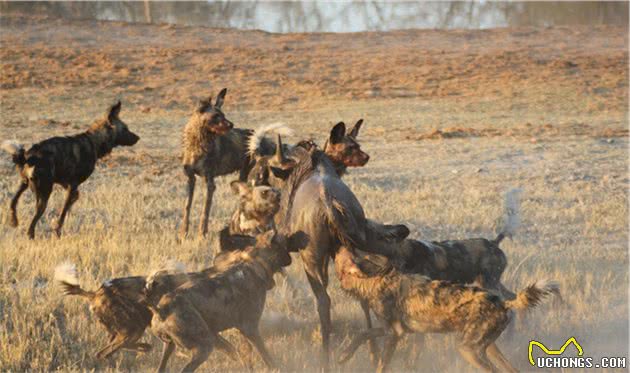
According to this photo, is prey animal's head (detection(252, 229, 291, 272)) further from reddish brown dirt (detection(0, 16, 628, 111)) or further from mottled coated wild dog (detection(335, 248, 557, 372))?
Result: reddish brown dirt (detection(0, 16, 628, 111))

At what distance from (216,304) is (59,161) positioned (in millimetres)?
4628

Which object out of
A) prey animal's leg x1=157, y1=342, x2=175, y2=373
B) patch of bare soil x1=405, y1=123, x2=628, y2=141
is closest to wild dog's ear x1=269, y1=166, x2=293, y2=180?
prey animal's leg x1=157, y1=342, x2=175, y2=373

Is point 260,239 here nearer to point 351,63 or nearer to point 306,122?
point 306,122

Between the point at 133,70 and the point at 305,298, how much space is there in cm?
2342

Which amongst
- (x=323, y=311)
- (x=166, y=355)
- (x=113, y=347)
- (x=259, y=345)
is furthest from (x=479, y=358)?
(x=113, y=347)

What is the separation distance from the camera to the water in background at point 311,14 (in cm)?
3781

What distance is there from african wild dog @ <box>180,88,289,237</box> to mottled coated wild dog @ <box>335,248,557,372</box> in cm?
411

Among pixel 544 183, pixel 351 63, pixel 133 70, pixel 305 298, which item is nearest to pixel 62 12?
pixel 133 70

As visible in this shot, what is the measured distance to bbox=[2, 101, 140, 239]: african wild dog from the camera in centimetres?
947

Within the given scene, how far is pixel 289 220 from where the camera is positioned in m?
6.34

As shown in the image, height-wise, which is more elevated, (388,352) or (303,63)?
(303,63)

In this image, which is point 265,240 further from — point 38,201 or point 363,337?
point 38,201

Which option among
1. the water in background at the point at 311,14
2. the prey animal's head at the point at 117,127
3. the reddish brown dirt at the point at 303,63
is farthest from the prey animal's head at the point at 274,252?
the water in background at the point at 311,14

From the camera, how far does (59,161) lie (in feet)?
31.9
